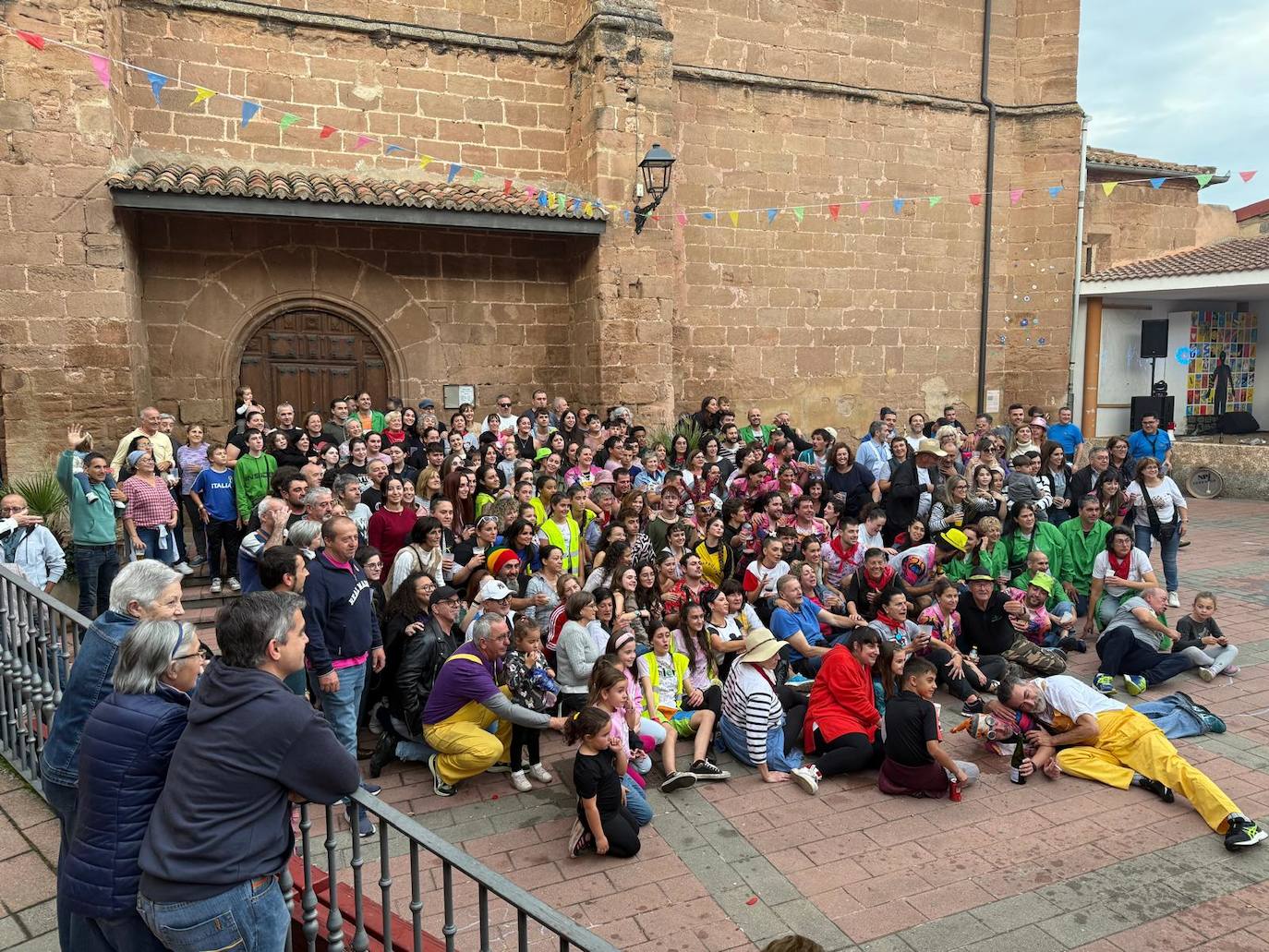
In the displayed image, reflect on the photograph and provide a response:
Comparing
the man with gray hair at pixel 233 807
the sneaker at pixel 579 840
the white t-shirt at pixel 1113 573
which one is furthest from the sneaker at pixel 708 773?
the white t-shirt at pixel 1113 573

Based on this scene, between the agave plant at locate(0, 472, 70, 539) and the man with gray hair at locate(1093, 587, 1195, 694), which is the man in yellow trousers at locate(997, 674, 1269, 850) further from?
the agave plant at locate(0, 472, 70, 539)

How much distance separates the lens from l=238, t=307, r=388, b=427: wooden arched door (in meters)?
11.4

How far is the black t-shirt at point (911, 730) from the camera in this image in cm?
556

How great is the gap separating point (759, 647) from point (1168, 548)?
18.4 ft

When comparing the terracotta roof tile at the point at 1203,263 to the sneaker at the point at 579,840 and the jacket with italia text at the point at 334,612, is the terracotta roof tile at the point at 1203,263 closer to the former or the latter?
the sneaker at the point at 579,840

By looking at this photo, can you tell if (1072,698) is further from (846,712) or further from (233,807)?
(233,807)

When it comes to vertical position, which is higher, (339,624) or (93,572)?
(339,624)

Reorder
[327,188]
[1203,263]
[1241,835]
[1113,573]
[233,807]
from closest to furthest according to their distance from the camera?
[233,807]
[1241,835]
[1113,573]
[327,188]
[1203,263]

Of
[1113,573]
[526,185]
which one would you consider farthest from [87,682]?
[526,185]

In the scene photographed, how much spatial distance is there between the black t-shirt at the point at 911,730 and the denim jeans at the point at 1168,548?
519cm

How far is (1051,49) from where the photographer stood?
52.9 feet

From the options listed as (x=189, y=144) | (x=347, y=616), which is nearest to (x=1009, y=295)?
(x=189, y=144)

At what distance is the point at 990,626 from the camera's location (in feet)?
25.1

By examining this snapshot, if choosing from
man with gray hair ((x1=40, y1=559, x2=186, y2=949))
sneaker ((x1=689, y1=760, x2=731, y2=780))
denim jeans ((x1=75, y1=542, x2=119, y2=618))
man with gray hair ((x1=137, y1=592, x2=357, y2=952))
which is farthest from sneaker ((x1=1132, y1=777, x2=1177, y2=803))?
denim jeans ((x1=75, y1=542, x2=119, y2=618))
